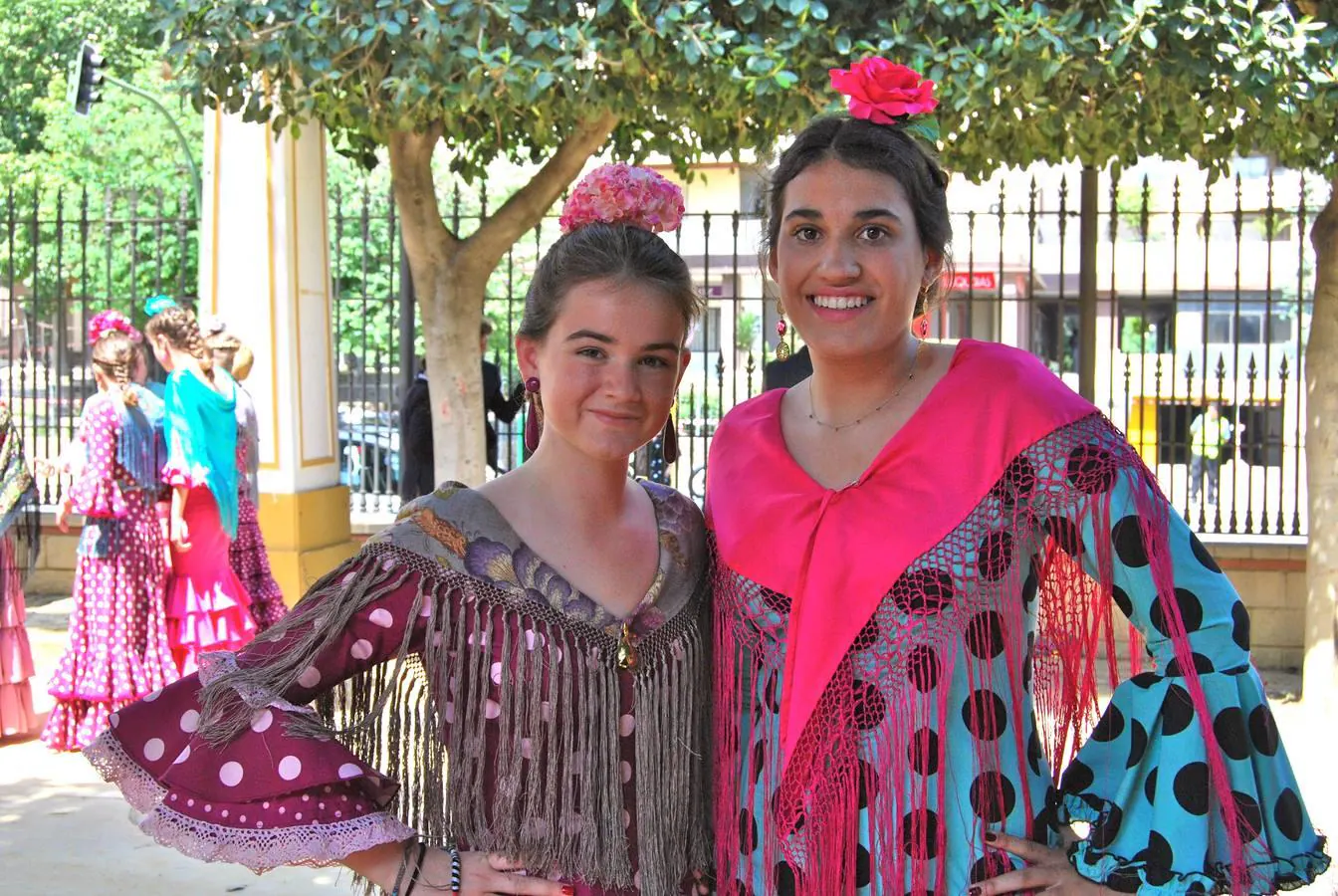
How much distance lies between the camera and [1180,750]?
5.81 ft

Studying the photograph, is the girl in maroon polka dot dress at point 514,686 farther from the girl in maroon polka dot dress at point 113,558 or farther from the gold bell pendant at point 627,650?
the girl in maroon polka dot dress at point 113,558

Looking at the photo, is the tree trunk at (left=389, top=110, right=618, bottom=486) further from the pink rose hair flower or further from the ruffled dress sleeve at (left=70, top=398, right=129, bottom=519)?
the pink rose hair flower

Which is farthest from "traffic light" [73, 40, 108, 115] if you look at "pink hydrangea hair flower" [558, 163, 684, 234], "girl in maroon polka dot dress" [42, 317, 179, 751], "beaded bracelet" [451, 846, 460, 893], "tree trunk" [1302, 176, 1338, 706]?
"beaded bracelet" [451, 846, 460, 893]

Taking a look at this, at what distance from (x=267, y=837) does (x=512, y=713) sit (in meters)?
0.34

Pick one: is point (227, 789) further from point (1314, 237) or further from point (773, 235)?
point (1314, 237)

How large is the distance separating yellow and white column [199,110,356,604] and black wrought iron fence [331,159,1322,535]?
52cm

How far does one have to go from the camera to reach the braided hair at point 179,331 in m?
6.18

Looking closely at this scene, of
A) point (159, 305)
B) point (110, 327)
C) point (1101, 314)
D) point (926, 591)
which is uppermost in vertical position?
point (1101, 314)

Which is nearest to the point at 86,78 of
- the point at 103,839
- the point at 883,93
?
the point at 103,839

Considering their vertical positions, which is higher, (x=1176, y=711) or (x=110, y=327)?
(x=110, y=327)

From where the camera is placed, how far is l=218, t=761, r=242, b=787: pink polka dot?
1826mm

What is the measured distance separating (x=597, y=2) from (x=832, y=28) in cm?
88

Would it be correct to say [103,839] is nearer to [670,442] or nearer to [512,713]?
[670,442]

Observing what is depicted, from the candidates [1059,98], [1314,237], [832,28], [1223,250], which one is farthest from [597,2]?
[1223,250]
